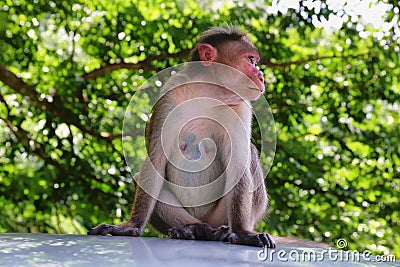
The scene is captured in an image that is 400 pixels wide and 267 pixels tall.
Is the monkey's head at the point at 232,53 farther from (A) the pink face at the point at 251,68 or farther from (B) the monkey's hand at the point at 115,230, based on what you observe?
(B) the monkey's hand at the point at 115,230

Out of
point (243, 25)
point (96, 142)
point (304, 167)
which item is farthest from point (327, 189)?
point (96, 142)

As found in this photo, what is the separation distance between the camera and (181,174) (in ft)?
12.7

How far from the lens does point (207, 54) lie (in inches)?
162

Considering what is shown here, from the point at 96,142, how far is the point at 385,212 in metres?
3.19

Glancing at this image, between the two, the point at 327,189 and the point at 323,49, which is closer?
the point at 327,189

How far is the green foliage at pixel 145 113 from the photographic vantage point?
650cm

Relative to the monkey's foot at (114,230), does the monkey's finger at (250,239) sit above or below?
below

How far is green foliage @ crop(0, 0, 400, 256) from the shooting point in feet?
21.3

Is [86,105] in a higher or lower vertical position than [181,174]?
higher

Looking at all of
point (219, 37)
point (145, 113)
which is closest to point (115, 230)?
point (219, 37)

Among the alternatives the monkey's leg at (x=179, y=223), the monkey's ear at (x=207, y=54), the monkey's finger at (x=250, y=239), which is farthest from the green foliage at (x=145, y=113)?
the monkey's finger at (x=250, y=239)

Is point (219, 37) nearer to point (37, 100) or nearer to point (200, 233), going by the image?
point (200, 233)

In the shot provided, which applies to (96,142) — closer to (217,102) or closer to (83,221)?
(83,221)

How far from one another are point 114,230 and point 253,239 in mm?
716
